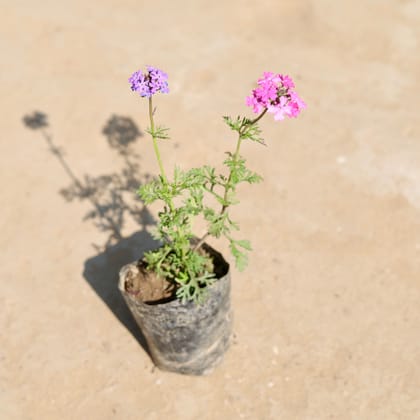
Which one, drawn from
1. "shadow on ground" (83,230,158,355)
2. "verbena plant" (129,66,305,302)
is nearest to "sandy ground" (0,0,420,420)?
"shadow on ground" (83,230,158,355)

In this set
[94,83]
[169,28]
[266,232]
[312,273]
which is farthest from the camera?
[169,28]

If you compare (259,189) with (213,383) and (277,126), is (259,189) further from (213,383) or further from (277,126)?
(213,383)

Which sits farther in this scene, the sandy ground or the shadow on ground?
the shadow on ground

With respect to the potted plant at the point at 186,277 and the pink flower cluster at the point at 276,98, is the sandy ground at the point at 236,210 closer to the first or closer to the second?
the potted plant at the point at 186,277

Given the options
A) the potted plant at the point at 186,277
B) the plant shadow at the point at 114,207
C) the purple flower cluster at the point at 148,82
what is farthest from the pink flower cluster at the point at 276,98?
the plant shadow at the point at 114,207

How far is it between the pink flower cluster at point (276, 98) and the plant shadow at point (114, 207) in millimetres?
2574

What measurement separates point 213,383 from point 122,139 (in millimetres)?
3247

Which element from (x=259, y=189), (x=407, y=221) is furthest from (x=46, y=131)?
(x=407, y=221)

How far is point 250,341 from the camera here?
444 centimetres

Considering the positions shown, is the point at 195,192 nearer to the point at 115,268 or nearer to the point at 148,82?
the point at 148,82

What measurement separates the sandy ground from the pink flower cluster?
2371mm

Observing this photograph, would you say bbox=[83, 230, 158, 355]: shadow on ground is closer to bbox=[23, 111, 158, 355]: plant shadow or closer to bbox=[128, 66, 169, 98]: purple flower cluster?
bbox=[23, 111, 158, 355]: plant shadow

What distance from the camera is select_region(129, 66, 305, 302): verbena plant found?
110 inches

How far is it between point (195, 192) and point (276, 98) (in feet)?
2.95
